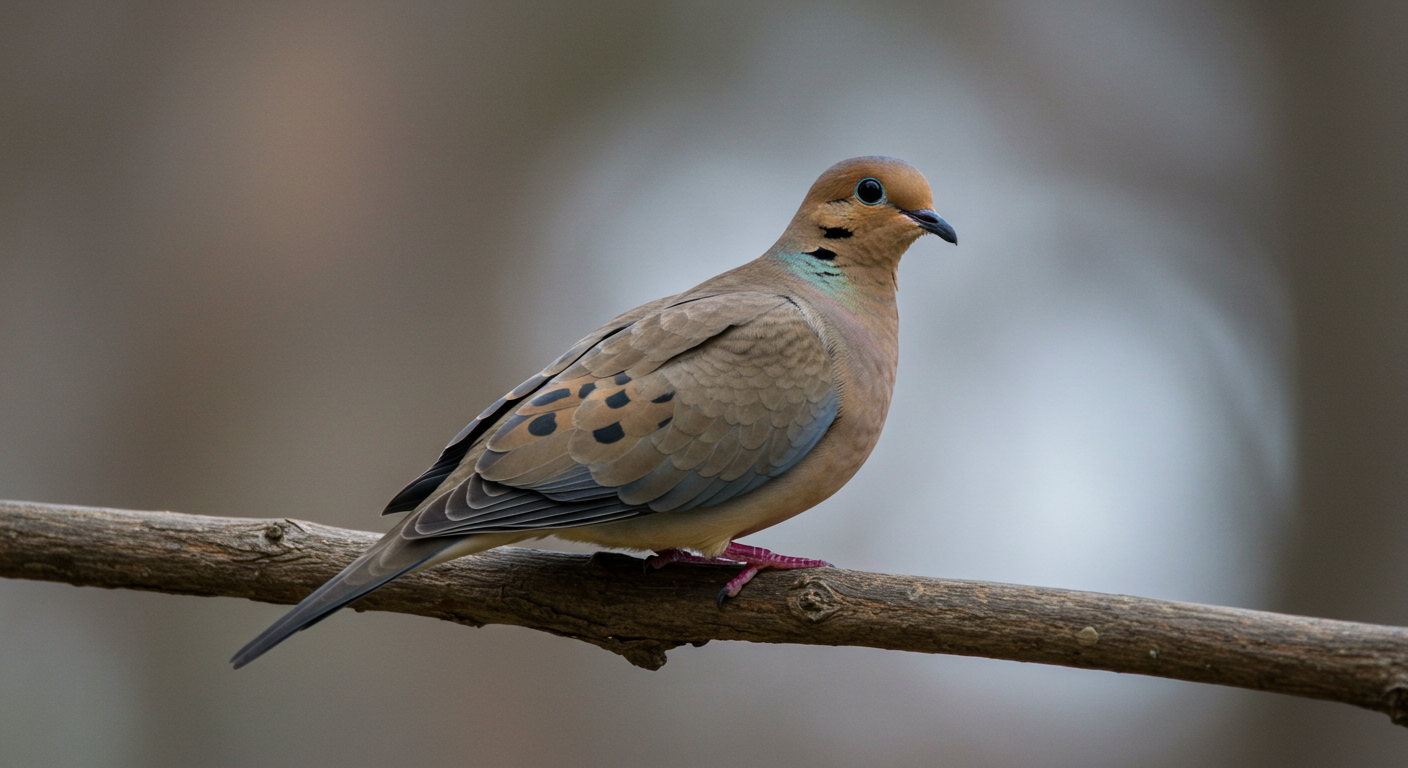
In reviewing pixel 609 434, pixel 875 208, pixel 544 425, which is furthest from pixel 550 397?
pixel 875 208

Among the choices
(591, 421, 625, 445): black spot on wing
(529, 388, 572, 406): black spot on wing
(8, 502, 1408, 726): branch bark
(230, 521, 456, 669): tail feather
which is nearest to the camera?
(230, 521, 456, 669): tail feather

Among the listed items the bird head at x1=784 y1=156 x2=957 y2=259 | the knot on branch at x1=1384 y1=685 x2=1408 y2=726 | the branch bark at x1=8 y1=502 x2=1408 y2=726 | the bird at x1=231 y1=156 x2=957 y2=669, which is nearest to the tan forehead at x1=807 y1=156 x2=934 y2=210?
the bird head at x1=784 y1=156 x2=957 y2=259

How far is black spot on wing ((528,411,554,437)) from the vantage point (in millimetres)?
2457

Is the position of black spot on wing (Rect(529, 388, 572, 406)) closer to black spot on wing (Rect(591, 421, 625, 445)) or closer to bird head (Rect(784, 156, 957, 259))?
black spot on wing (Rect(591, 421, 625, 445))

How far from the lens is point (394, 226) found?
237 inches

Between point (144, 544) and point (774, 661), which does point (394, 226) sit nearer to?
point (774, 661)

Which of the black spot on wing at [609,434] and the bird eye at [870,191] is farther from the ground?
the bird eye at [870,191]

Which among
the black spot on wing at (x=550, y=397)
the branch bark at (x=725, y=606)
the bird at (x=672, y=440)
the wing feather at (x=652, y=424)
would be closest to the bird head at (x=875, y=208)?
the bird at (x=672, y=440)

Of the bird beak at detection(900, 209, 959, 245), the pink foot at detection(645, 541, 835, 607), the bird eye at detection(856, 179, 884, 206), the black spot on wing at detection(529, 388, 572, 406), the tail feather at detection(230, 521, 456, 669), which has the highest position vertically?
the bird eye at detection(856, 179, 884, 206)

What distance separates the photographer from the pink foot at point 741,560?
2439 mm

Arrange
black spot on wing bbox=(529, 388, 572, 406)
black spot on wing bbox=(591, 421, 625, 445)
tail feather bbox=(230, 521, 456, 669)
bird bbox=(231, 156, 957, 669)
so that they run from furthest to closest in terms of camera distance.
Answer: black spot on wing bbox=(529, 388, 572, 406), black spot on wing bbox=(591, 421, 625, 445), bird bbox=(231, 156, 957, 669), tail feather bbox=(230, 521, 456, 669)

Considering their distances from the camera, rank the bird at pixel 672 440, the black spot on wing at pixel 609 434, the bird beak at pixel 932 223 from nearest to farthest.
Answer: the bird at pixel 672 440 → the black spot on wing at pixel 609 434 → the bird beak at pixel 932 223

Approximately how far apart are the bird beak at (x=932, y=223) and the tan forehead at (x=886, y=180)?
0.02 metres

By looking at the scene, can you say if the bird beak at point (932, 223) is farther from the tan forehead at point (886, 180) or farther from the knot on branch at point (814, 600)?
the knot on branch at point (814, 600)
